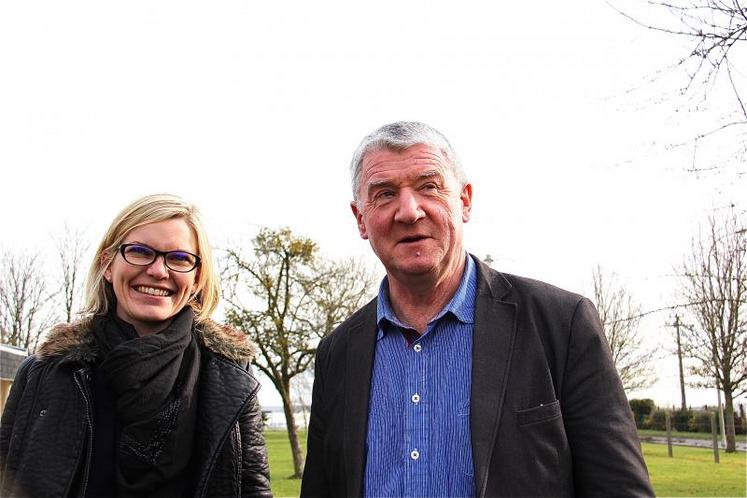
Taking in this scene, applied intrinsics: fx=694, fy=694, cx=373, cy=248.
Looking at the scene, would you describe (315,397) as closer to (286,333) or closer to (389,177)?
(389,177)

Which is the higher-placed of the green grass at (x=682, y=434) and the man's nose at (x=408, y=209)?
the man's nose at (x=408, y=209)

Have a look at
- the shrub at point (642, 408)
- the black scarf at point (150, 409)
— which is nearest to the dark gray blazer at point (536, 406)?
the black scarf at point (150, 409)

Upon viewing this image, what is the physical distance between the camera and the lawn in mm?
19203

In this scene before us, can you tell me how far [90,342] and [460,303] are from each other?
1.62 metres

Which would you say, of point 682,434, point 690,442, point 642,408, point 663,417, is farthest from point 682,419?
point 690,442

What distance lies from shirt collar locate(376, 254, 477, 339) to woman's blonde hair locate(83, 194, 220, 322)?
0.84m

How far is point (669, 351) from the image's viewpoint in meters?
31.6

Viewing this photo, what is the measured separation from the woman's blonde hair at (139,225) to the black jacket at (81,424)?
118 millimetres

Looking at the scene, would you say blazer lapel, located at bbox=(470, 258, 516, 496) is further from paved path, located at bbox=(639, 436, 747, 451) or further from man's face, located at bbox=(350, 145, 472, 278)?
paved path, located at bbox=(639, 436, 747, 451)

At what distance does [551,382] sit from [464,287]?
53 centimetres

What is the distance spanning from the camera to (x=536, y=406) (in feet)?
7.90

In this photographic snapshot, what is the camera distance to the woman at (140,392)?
279 centimetres

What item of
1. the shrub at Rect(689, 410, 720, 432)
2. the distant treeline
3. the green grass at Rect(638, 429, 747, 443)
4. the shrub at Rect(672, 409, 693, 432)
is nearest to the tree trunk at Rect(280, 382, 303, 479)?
the green grass at Rect(638, 429, 747, 443)

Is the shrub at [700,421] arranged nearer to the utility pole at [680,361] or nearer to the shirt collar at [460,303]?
the utility pole at [680,361]
